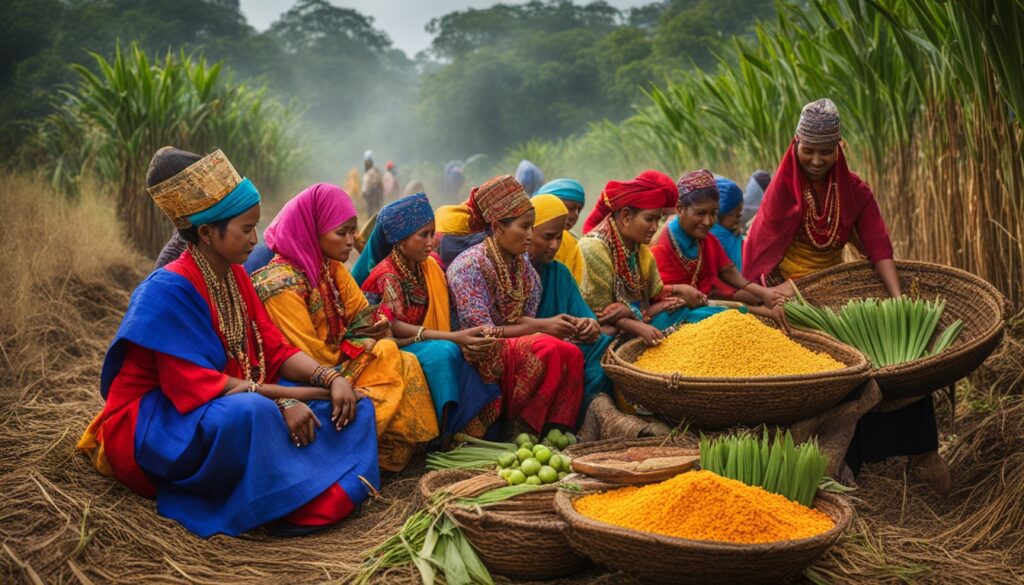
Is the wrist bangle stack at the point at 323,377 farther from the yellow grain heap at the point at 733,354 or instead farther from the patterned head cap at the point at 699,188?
the patterned head cap at the point at 699,188

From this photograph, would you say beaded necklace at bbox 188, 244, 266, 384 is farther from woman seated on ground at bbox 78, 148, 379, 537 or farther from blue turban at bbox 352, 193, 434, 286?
blue turban at bbox 352, 193, 434, 286

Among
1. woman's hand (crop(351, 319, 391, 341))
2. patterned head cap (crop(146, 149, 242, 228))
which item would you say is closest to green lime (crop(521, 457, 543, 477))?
woman's hand (crop(351, 319, 391, 341))

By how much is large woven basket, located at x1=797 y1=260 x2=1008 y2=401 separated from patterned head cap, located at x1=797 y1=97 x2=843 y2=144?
659 mm

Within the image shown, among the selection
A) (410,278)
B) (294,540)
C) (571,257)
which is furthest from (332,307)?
(571,257)

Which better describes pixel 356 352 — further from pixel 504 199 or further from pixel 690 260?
pixel 690 260

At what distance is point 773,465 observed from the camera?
9.92 ft

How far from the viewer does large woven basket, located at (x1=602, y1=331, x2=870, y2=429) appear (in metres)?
3.47

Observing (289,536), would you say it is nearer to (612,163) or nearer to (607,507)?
(607,507)

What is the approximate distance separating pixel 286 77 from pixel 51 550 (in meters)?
49.1

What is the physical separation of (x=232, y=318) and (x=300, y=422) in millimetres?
466

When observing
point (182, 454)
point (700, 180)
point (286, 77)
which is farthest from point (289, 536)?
point (286, 77)

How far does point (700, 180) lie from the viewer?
188 inches

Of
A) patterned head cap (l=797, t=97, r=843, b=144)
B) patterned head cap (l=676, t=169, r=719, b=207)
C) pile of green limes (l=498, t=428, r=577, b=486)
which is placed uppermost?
patterned head cap (l=797, t=97, r=843, b=144)

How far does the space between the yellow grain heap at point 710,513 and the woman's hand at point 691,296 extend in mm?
1916
